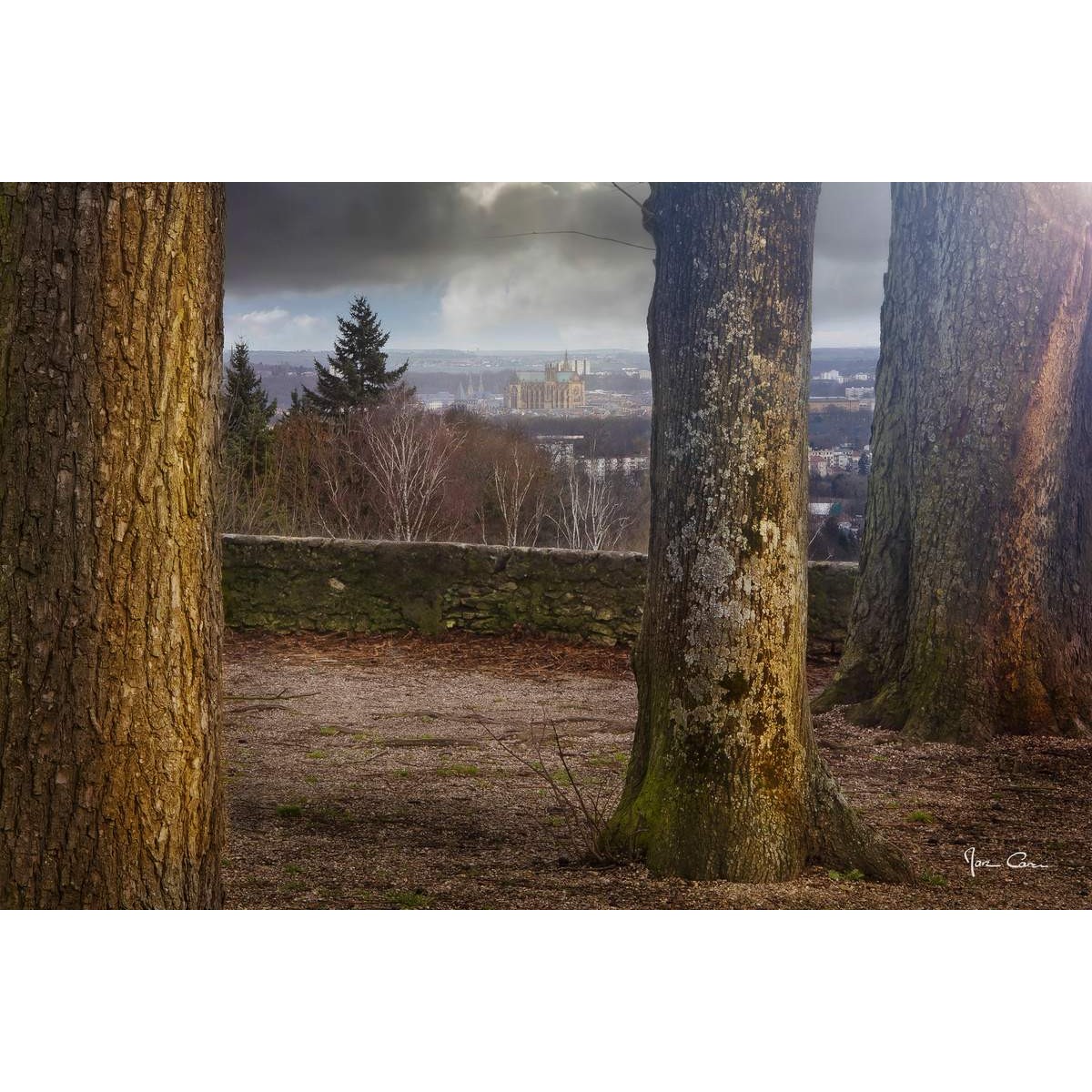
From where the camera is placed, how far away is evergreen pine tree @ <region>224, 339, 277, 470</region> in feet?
16.9

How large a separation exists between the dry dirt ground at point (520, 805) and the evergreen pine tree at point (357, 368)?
1.60 meters

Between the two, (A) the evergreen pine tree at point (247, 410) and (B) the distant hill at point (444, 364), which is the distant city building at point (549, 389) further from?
(A) the evergreen pine tree at point (247, 410)

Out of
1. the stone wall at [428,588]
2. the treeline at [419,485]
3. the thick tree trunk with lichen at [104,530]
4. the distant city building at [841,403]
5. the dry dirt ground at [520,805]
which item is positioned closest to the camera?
the thick tree trunk with lichen at [104,530]

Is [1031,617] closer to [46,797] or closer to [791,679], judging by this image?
[791,679]

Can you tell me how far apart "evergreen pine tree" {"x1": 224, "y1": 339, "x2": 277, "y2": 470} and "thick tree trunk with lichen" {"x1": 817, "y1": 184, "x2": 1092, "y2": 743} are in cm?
318

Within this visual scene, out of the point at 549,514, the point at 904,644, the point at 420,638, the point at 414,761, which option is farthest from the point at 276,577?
the point at 904,644

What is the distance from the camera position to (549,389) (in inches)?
189

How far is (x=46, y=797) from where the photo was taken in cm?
190

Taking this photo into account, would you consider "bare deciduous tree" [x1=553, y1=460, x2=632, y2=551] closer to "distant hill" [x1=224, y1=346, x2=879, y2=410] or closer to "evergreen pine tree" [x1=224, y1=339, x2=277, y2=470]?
"distant hill" [x1=224, y1=346, x2=879, y2=410]

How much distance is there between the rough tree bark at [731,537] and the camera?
91.4 inches

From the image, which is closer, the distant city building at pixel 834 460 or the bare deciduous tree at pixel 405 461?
the distant city building at pixel 834 460

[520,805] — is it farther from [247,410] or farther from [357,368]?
Answer: [357,368]
